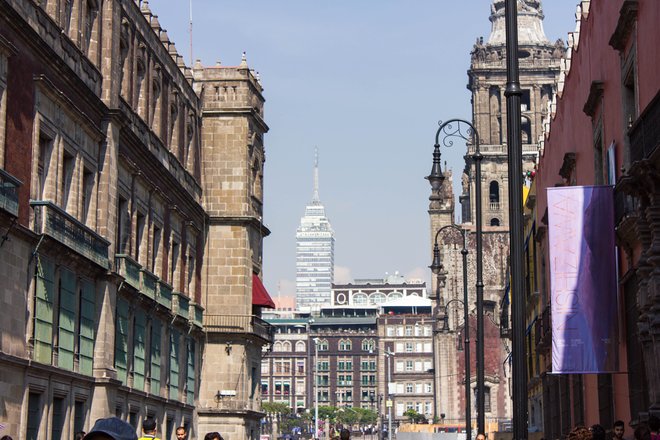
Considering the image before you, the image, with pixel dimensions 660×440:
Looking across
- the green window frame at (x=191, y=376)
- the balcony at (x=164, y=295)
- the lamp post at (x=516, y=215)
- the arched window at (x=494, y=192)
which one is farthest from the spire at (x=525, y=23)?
the lamp post at (x=516, y=215)

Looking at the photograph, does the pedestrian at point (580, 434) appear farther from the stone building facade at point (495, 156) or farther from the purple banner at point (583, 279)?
the stone building facade at point (495, 156)

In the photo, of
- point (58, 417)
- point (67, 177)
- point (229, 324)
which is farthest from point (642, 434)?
point (229, 324)

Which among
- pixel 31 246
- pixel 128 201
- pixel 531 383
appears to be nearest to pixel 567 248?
pixel 31 246

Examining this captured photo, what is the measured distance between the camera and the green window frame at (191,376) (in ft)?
148

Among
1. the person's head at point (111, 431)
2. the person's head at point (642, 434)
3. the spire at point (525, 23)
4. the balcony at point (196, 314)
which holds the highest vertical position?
the spire at point (525, 23)

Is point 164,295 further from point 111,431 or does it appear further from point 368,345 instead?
point 368,345

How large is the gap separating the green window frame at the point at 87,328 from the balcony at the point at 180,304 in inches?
388

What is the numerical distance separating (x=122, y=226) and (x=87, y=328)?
490cm

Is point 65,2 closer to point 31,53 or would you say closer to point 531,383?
point 31,53

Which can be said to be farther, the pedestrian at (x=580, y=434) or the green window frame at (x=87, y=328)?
the green window frame at (x=87, y=328)

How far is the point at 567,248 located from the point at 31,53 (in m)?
11.9

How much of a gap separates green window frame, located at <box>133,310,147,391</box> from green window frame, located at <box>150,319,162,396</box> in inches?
45.2

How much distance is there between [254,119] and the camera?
163 feet

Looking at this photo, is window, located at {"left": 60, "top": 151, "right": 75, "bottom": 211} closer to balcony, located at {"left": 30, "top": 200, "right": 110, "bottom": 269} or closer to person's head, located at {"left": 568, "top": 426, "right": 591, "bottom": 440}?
balcony, located at {"left": 30, "top": 200, "right": 110, "bottom": 269}
